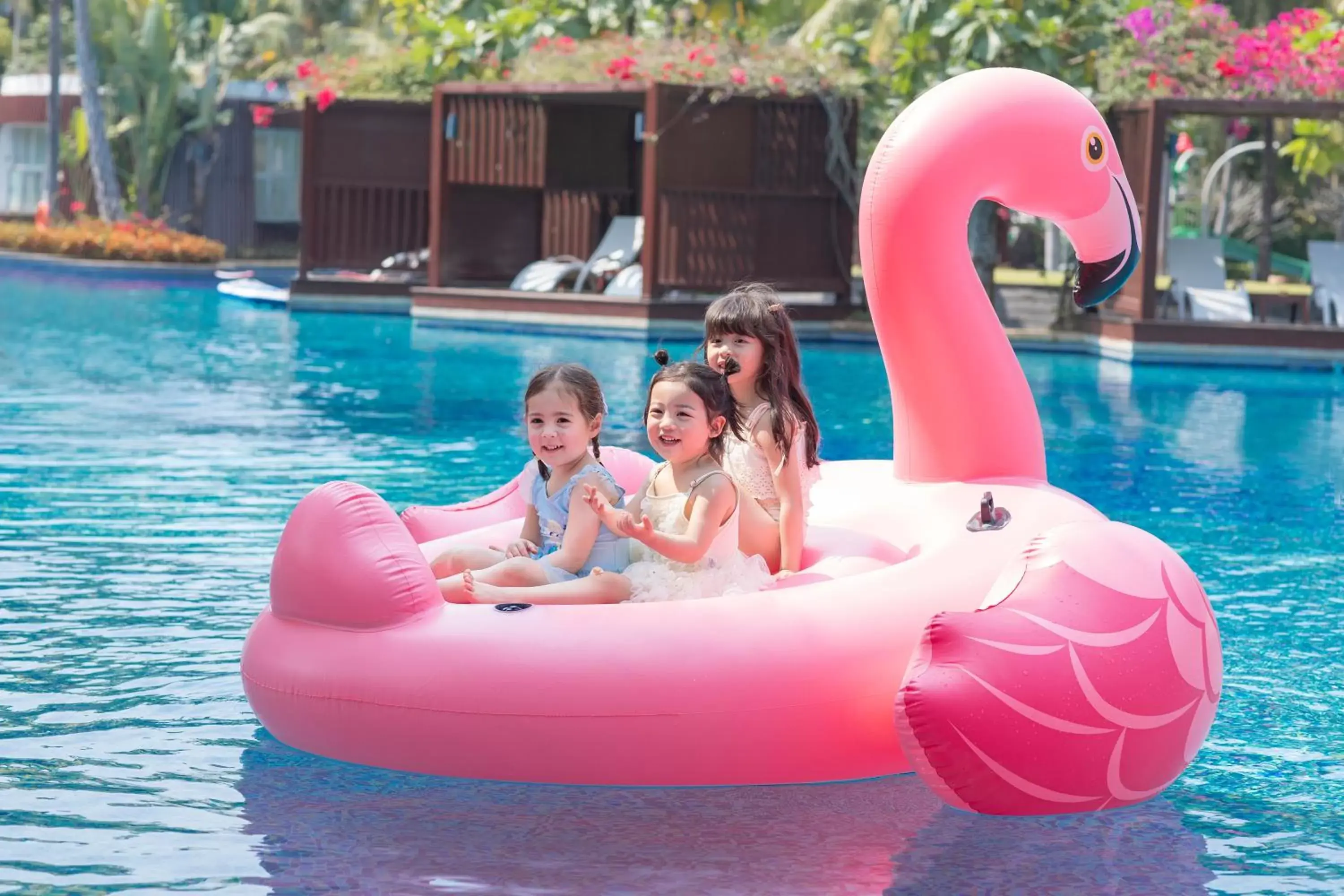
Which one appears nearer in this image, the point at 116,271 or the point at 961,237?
the point at 961,237

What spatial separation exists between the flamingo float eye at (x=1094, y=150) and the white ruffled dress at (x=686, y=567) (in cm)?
152

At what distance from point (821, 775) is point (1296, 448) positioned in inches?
297

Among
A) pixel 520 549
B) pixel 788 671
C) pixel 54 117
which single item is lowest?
pixel 788 671

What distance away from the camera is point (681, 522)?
15.5 ft

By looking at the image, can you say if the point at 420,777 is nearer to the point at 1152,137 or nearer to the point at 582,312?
the point at 1152,137

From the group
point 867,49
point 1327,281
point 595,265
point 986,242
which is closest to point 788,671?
point 1327,281

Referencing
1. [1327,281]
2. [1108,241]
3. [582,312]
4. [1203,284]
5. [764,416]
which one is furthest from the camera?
[582,312]

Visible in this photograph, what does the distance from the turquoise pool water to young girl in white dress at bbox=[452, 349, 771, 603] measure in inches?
20.4

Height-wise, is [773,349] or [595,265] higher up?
[595,265]

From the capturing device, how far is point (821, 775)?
4398 mm

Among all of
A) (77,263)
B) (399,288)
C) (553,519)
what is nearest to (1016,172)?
(553,519)

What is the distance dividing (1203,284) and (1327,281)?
1.09m

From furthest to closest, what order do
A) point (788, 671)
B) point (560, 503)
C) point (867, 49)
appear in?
point (867, 49) < point (560, 503) < point (788, 671)

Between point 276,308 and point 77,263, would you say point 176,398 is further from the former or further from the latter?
point 77,263
